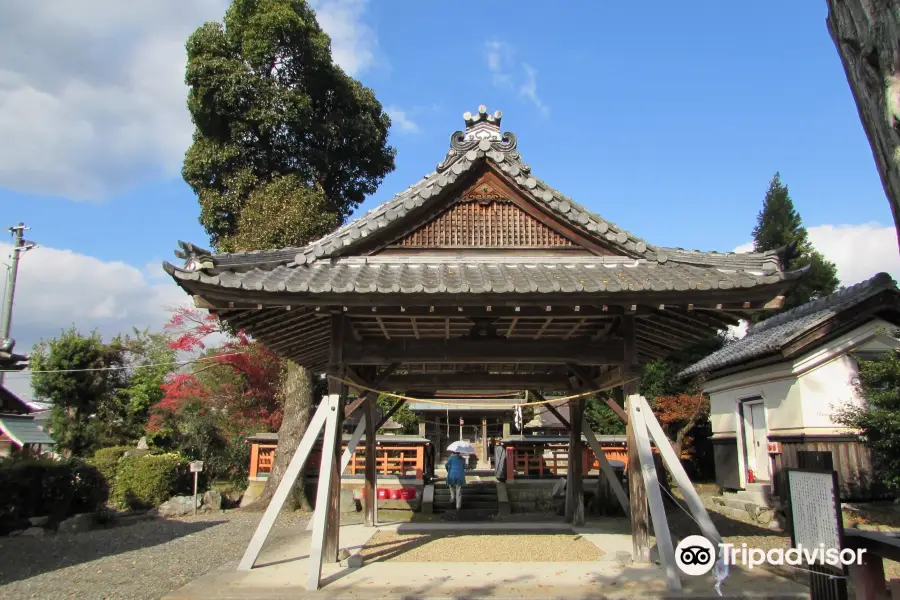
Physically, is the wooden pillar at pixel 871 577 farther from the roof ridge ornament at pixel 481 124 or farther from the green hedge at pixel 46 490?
the green hedge at pixel 46 490

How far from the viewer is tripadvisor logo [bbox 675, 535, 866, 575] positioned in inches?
182

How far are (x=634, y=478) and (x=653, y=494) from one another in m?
0.71

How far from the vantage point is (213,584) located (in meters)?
7.12

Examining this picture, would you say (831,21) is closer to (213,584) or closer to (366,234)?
(366,234)

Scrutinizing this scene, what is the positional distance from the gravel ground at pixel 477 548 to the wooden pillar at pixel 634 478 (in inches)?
35.2

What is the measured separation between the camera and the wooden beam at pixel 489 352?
8180 mm

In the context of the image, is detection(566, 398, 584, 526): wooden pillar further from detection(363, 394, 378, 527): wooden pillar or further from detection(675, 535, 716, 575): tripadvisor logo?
detection(675, 535, 716, 575): tripadvisor logo

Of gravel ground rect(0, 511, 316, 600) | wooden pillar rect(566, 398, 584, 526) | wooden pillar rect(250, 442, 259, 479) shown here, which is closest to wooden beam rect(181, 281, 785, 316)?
gravel ground rect(0, 511, 316, 600)

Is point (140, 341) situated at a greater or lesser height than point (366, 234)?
greater

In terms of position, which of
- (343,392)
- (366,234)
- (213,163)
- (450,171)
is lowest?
(343,392)

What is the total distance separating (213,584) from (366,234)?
4.74m

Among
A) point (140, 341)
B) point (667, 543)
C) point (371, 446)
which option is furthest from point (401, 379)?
point (140, 341)

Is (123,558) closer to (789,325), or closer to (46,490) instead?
(46,490)

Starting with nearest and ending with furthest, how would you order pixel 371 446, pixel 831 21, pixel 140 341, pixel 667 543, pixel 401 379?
pixel 831 21, pixel 667 543, pixel 401 379, pixel 371 446, pixel 140 341
